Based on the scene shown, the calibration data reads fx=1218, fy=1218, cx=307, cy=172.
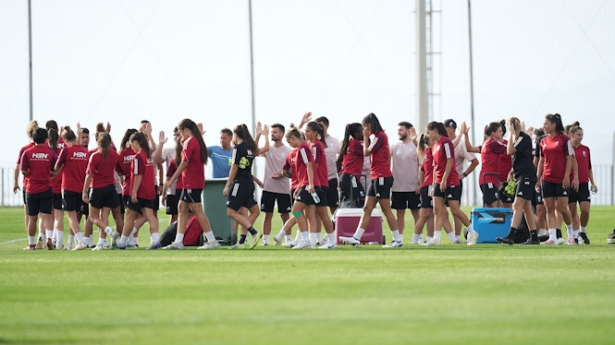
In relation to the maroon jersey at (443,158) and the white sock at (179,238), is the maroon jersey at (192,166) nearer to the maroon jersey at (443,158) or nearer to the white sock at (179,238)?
the white sock at (179,238)

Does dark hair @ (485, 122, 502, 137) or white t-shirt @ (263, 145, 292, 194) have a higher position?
dark hair @ (485, 122, 502, 137)

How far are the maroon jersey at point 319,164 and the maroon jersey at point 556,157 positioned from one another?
3352 millimetres

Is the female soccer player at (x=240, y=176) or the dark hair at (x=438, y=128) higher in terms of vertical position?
the dark hair at (x=438, y=128)

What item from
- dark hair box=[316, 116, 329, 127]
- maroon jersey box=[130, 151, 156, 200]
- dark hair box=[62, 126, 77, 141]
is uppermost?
dark hair box=[316, 116, 329, 127]

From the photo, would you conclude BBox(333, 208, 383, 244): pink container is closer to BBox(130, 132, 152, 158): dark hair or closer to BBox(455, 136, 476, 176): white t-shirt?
BBox(455, 136, 476, 176): white t-shirt

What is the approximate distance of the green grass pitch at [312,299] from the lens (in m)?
7.70

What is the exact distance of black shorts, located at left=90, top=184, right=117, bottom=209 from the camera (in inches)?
714

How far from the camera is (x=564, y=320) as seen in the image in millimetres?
8242

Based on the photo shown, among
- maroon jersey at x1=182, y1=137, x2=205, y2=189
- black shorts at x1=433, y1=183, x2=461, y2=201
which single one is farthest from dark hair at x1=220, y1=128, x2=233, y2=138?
black shorts at x1=433, y1=183, x2=461, y2=201

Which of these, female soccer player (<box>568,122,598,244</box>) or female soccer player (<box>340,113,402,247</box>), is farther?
female soccer player (<box>568,122,598,244</box>)

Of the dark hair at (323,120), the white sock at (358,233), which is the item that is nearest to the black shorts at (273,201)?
the dark hair at (323,120)

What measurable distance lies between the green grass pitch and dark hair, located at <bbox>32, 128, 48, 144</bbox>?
11.0ft

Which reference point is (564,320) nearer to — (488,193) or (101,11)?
(488,193)

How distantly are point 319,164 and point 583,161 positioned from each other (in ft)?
15.2
